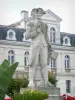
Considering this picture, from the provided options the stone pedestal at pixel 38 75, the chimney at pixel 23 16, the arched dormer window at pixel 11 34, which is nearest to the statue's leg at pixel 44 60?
the stone pedestal at pixel 38 75

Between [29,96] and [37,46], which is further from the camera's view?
[37,46]

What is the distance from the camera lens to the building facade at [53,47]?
1850 inches

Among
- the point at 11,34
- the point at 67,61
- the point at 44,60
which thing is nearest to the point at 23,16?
the point at 11,34

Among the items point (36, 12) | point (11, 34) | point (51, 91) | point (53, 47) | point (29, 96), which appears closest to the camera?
point (29, 96)

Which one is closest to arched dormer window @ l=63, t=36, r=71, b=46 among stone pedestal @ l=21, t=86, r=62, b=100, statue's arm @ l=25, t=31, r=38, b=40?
statue's arm @ l=25, t=31, r=38, b=40

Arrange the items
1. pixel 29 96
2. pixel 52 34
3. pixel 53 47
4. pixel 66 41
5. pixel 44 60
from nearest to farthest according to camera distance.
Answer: pixel 29 96, pixel 44 60, pixel 53 47, pixel 52 34, pixel 66 41

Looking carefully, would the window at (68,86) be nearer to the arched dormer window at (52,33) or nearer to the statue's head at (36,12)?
the arched dormer window at (52,33)

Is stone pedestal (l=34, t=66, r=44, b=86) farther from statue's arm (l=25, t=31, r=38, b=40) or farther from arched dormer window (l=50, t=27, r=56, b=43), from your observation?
arched dormer window (l=50, t=27, r=56, b=43)

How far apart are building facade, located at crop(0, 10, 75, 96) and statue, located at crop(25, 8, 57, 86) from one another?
28997 mm

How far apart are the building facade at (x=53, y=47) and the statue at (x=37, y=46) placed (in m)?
29.0

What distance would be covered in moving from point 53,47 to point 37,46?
32.9 meters

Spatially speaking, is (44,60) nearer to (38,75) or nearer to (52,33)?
(38,75)

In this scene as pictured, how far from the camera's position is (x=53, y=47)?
49406 mm

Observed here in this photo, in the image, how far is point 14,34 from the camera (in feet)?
156
